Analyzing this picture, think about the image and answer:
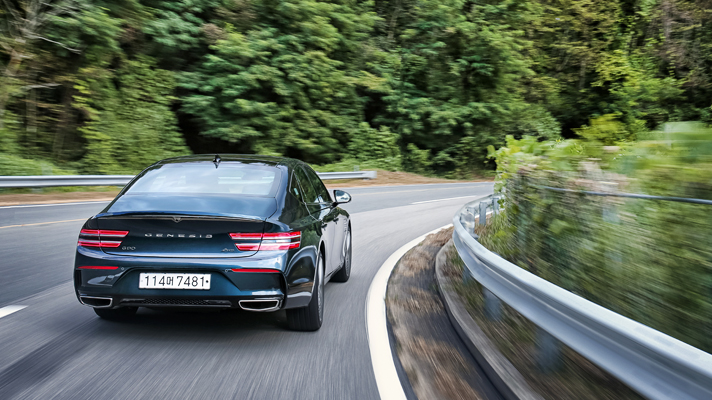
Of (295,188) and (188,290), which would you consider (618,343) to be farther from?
(295,188)

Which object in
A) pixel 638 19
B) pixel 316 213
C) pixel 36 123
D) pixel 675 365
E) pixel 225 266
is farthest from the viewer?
pixel 638 19

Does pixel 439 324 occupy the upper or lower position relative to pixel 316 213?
lower

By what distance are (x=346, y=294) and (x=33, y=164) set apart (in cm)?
1578

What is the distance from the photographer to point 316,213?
214 inches

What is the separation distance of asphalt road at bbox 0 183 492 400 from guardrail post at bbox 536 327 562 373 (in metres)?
1.05

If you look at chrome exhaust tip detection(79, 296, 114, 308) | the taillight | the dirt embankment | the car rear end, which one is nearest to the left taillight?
the car rear end

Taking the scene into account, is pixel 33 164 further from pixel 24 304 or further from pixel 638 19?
pixel 638 19

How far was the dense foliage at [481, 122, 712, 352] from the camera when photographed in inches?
126

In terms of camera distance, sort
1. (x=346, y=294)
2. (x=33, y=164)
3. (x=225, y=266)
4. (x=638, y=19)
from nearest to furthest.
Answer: (x=225, y=266) → (x=346, y=294) → (x=33, y=164) → (x=638, y=19)

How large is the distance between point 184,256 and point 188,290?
24cm

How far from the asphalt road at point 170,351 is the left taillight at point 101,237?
0.72 m

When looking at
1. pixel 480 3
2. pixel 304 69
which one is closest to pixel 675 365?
pixel 304 69

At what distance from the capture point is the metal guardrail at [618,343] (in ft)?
6.65

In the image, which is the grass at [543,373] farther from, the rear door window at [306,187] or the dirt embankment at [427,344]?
the rear door window at [306,187]
